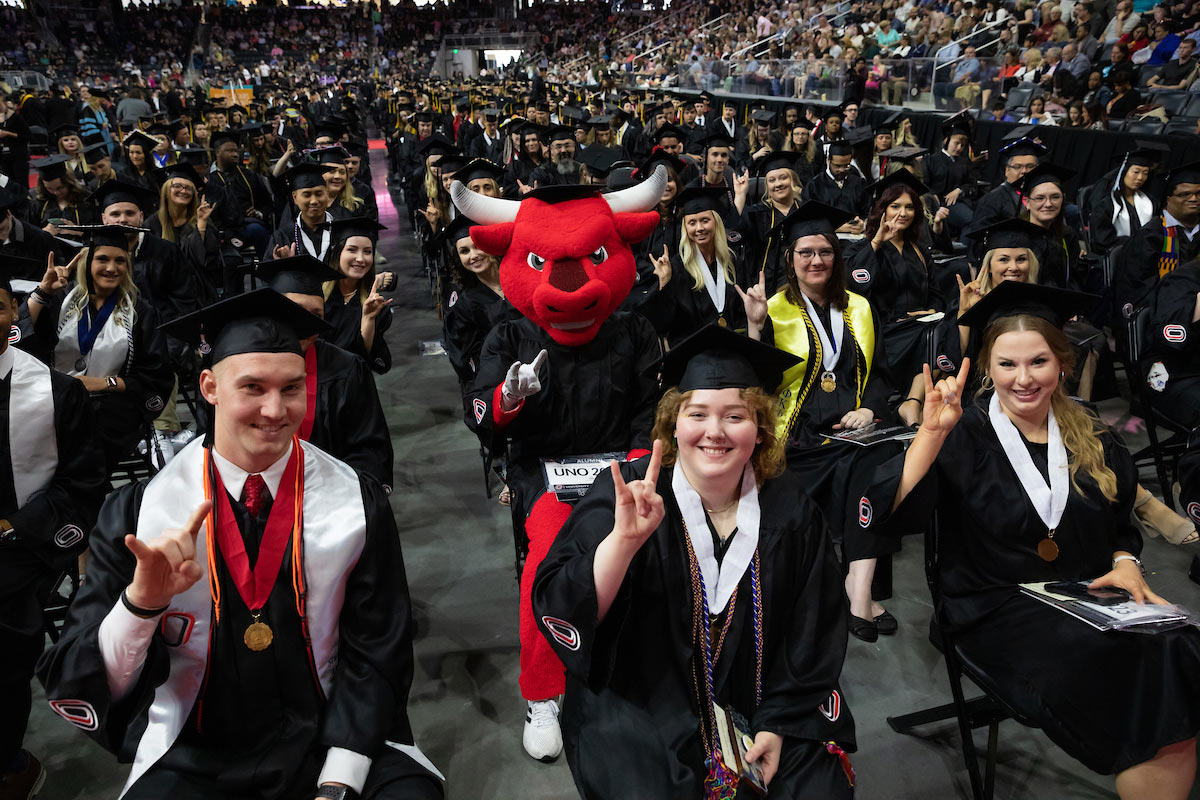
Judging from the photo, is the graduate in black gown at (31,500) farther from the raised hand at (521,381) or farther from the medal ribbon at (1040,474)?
the medal ribbon at (1040,474)

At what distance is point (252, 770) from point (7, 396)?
65.6 inches

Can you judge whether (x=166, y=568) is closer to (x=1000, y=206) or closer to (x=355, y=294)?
(x=355, y=294)

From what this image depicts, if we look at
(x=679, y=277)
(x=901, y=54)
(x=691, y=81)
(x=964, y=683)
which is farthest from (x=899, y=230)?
(x=691, y=81)

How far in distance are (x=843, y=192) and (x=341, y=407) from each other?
630 cm

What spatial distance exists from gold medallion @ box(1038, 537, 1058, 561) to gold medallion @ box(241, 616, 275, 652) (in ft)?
7.49

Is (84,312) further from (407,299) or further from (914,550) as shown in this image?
(407,299)

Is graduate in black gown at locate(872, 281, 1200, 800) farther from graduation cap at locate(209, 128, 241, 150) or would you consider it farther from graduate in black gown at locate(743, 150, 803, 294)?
graduation cap at locate(209, 128, 241, 150)

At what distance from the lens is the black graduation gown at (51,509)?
2.81m

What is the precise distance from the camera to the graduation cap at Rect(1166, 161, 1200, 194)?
538 centimetres

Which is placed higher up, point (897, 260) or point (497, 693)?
point (897, 260)

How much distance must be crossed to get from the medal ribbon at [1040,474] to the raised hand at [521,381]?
1527 millimetres

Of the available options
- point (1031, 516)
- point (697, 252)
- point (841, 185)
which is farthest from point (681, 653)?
point (841, 185)

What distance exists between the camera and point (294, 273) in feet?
11.3

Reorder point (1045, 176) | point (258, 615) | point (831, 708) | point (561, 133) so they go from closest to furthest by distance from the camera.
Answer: point (258, 615) < point (831, 708) < point (1045, 176) < point (561, 133)
